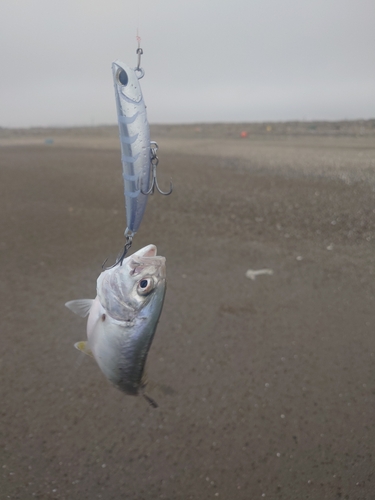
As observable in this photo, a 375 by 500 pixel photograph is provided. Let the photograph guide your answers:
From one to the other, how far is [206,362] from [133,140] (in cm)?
398

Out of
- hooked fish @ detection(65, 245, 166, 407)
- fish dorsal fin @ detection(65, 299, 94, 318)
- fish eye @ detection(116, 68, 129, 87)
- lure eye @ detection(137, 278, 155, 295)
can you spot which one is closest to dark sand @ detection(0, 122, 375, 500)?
fish dorsal fin @ detection(65, 299, 94, 318)

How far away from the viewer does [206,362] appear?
5164 mm

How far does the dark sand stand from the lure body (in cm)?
93

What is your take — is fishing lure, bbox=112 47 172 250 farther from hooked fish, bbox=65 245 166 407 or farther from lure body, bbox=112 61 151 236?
hooked fish, bbox=65 245 166 407

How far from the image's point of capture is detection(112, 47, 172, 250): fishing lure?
1.57 meters

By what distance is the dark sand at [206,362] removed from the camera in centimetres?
373

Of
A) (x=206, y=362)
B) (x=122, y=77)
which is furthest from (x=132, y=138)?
(x=206, y=362)

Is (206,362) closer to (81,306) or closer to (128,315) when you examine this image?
(81,306)

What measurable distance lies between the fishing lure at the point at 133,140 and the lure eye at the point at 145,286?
0.70ft

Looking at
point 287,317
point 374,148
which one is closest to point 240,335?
point 287,317

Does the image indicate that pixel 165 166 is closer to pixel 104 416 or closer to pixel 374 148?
pixel 374 148

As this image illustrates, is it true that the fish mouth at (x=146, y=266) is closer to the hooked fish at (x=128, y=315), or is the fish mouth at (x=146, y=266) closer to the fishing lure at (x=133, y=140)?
the hooked fish at (x=128, y=315)

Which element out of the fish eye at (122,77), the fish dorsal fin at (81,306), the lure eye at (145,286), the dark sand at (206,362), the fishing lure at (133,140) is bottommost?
the dark sand at (206,362)

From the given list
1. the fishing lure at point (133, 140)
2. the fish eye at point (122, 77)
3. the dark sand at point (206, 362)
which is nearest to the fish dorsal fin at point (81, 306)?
the dark sand at point (206, 362)
